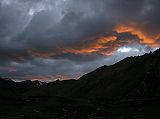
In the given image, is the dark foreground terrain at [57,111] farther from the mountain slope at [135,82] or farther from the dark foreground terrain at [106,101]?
the mountain slope at [135,82]

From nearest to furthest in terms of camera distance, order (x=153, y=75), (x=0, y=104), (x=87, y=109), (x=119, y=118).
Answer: (x=119, y=118), (x=0, y=104), (x=87, y=109), (x=153, y=75)

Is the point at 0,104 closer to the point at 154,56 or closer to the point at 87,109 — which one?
the point at 87,109

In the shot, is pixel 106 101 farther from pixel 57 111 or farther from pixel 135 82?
pixel 135 82

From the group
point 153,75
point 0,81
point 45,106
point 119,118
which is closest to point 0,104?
point 45,106

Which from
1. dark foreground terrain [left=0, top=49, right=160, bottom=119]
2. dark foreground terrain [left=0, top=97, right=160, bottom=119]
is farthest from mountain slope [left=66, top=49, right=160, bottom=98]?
dark foreground terrain [left=0, top=97, right=160, bottom=119]

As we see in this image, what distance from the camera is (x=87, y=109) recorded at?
61906mm

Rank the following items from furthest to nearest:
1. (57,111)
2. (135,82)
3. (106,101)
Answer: (135,82) < (106,101) < (57,111)

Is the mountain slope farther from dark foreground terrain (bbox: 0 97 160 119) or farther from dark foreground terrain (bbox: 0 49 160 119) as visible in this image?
dark foreground terrain (bbox: 0 97 160 119)

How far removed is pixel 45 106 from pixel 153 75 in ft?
320

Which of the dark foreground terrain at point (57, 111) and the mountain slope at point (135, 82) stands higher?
the mountain slope at point (135, 82)

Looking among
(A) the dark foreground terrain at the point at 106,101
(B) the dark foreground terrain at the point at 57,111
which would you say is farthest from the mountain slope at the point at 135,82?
(B) the dark foreground terrain at the point at 57,111

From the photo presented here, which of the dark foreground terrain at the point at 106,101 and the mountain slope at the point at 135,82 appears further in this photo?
the mountain slope at the point at 135,82

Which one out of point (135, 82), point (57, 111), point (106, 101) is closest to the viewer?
point (57, 111)

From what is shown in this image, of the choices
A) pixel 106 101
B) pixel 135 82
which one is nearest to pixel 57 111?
pixel 106 101
